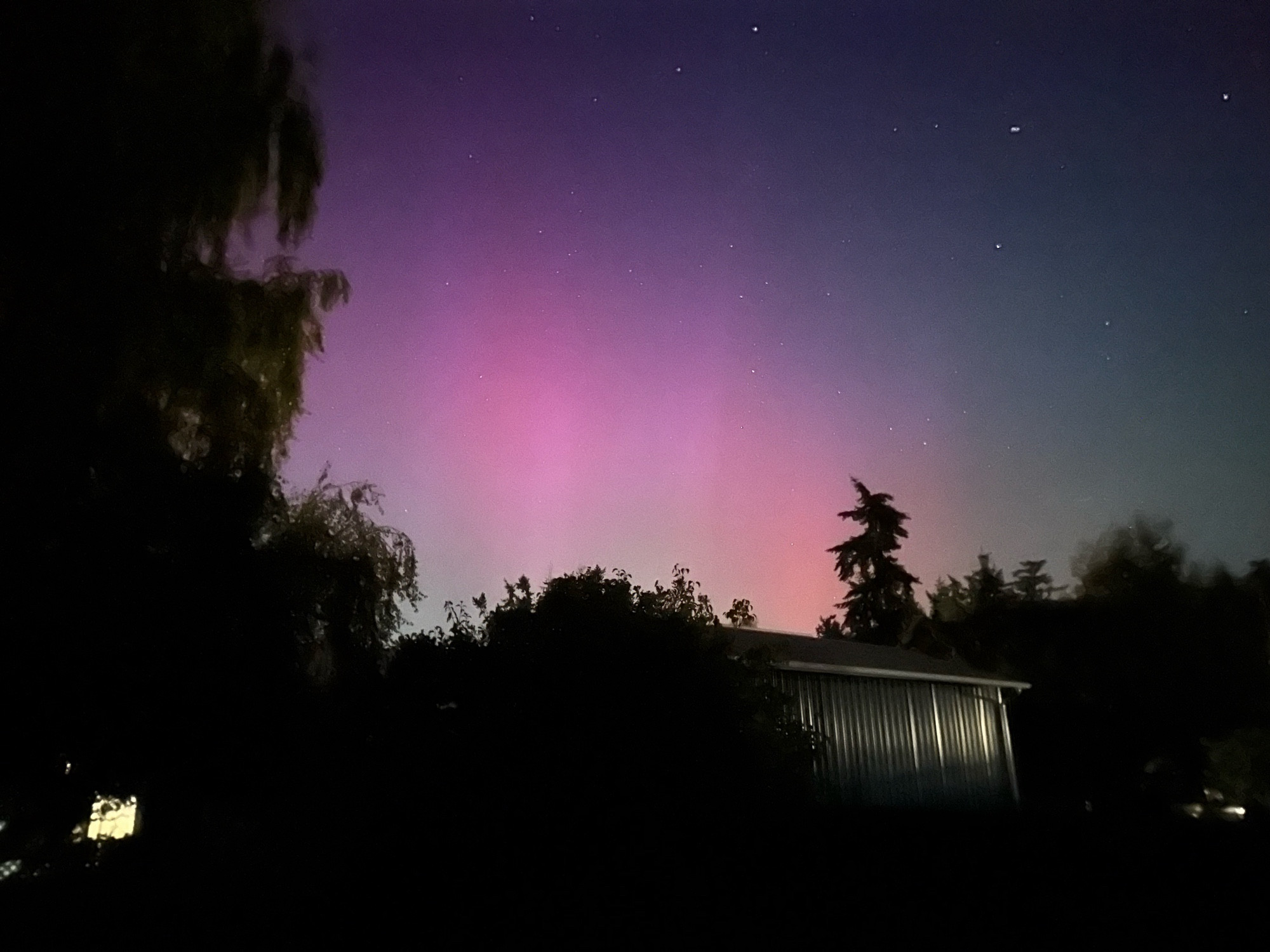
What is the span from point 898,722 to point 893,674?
908mm

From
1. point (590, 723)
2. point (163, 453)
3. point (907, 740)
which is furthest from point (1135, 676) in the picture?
point (163, 453)

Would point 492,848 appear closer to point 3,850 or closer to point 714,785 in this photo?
point 714,785

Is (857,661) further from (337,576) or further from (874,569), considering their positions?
(874,569)

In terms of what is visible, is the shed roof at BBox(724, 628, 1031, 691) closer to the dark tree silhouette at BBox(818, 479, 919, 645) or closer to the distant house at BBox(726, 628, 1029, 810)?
the distant house at BBox(726, 628, 1029, 810)

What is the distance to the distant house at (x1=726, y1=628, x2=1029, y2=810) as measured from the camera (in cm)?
1476

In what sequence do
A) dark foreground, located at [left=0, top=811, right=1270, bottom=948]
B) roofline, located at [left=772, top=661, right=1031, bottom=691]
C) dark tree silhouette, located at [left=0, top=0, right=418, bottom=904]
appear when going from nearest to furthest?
1. dark foreground, located at [left=0, top=811, right=1270, bottom=948]
2. dark tree silhouette, located at [left=0, top=0, right=418, bottom=904]
3. roofline, located at [left=772, top=661, right=1031, bottom=691]

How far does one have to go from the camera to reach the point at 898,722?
16141 millimetres

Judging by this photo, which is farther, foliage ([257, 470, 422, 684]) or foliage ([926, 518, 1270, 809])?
foliage ([926, 518, 1270, 809])

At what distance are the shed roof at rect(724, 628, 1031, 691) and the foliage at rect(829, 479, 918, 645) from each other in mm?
21790

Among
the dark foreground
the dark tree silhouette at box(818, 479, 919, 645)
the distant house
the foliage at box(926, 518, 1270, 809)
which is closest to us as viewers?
the dark foreground

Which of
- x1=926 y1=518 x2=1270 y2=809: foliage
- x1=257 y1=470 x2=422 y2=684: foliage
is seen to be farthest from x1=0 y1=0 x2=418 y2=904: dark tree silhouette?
x1=926 y1=518 x2=1270 y2=809: foliage

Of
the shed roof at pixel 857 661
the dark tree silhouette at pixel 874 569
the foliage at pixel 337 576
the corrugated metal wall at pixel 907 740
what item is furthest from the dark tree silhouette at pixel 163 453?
the dark tree silhouette at pixel 874 569

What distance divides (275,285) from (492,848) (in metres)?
7.44

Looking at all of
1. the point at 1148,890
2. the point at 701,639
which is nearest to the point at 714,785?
the point at 701,639
